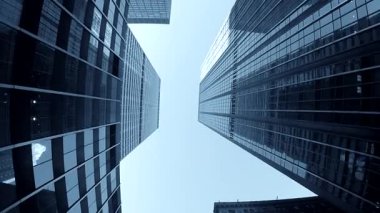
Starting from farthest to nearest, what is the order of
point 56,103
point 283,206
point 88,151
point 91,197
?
1. point 283,206
2. point 91,197
3. point 88,151
4. point 56,103

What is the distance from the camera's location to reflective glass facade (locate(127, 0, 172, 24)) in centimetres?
13520

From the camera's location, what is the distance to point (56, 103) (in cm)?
2422

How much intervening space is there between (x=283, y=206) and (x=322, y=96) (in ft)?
166

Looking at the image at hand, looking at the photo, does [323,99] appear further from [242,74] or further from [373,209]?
[242,74]

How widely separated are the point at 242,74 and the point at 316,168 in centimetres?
6736

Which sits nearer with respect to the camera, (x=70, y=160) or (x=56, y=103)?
(x=56, y=103)

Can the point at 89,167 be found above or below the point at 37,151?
below

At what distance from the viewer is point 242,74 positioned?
11575 centimetres

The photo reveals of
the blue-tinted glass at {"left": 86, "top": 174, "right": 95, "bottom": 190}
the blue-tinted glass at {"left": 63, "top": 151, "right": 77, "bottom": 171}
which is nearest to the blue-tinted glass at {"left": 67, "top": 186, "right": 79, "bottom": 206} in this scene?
the blue-tinted glass at {"left": 63, "top": 151, "right": 77, "bottom": 171}

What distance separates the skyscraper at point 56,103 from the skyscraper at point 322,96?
29.9 m

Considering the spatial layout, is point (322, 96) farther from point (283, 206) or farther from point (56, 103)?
point (283, 206)

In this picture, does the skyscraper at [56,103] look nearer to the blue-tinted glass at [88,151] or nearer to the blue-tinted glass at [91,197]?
the blue-tinted glass at [88,151]

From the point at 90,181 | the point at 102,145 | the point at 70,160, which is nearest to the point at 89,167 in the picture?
the point at 90,181

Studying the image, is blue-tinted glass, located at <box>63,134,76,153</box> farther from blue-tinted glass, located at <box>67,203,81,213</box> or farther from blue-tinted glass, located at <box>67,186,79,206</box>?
blue-tinted glass, located at <box>67,203,81,213</box>
